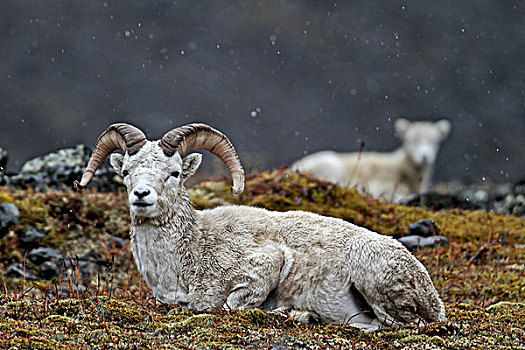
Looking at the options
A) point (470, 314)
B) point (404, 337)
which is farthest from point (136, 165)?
point (470, 314)

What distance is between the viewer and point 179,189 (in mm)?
9172

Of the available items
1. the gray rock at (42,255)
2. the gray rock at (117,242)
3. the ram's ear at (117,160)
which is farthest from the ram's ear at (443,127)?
the ram's ear at (117,160)

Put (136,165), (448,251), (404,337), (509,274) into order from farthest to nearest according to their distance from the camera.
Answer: (448,251) < (509,274) < (136,165) < (404,337)

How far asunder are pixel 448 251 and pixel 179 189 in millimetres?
7715

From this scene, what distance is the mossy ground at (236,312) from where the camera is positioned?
6449mm

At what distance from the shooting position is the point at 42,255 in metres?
13.6

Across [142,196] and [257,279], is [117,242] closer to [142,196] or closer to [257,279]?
[142,196]

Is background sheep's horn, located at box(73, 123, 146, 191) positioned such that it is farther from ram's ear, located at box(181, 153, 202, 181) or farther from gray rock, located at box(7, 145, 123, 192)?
gray rock, located at box(7, 145, 123, 192)

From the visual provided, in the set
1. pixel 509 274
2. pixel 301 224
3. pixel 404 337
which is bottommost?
pixel 509 274

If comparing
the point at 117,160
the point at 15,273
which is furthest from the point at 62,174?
the point at 117,160

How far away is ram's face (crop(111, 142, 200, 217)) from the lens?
8117 mm

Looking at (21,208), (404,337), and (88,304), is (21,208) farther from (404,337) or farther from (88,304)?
(404,337)

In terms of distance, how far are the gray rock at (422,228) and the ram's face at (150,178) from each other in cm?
799

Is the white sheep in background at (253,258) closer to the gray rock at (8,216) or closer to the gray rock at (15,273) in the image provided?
the gray rock at (15,273)
